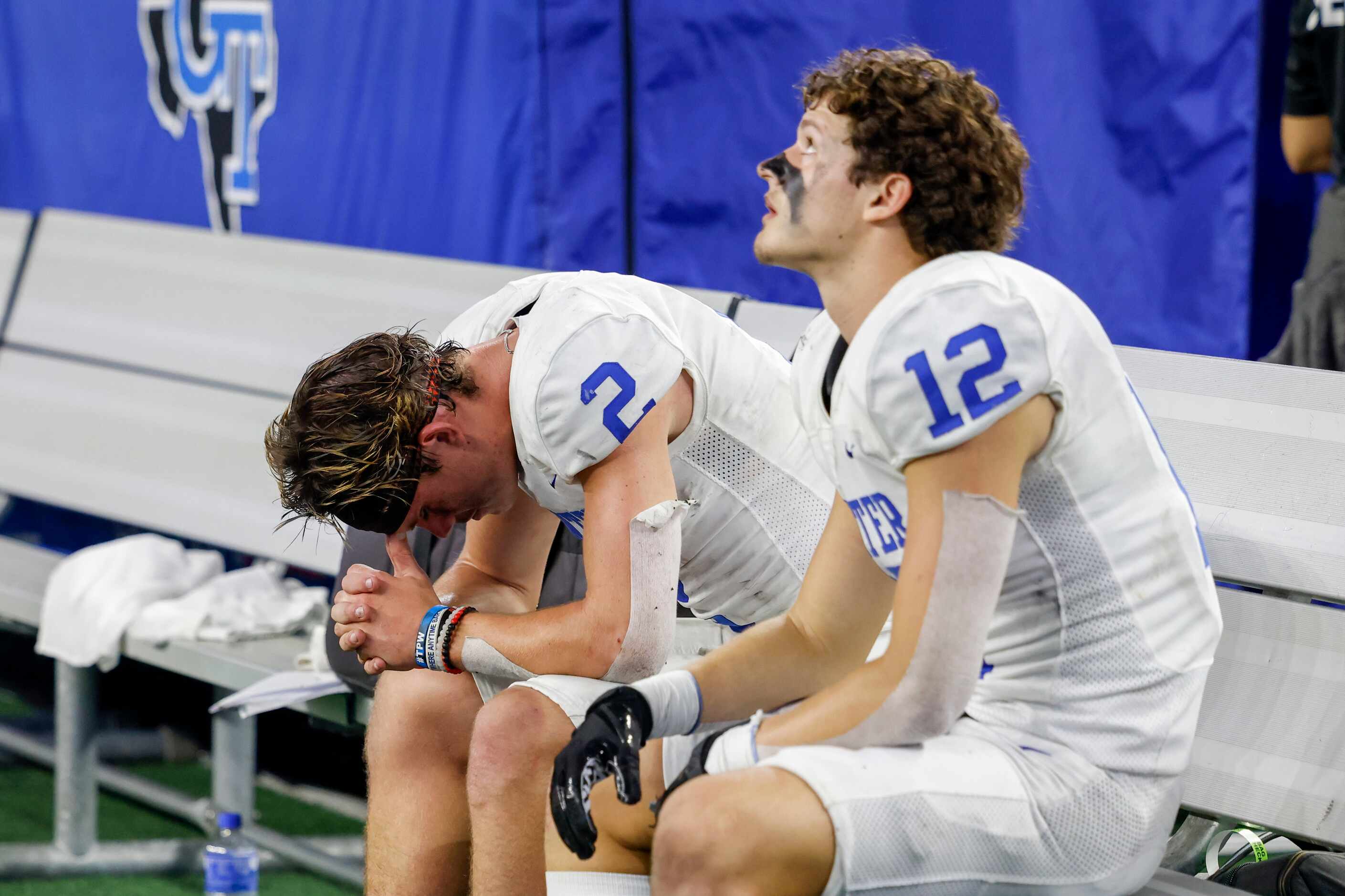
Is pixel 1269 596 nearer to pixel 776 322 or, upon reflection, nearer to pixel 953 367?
pixel 953 367

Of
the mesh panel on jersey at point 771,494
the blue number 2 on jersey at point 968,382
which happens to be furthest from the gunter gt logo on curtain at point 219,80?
the blue number 2 on jersey at point 968,382

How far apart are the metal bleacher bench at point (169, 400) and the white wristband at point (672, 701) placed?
1161 mm

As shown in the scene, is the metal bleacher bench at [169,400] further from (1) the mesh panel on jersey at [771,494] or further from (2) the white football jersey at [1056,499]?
(2) the white football jersey at [1056,499]

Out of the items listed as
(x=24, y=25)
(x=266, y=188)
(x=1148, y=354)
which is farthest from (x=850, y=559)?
(x=24, y=25)

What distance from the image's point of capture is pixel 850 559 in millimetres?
1773

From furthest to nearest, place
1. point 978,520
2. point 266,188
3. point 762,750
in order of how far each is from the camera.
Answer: point 266,188 → point 762,750 → point 978,520

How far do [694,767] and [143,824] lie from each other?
2.29m

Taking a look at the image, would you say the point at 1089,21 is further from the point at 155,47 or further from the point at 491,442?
the point at 155,47

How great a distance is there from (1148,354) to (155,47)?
361 centimetres

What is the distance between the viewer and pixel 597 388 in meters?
1.90

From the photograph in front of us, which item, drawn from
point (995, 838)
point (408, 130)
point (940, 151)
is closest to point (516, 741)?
point (995, 838)

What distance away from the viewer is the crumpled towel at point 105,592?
3.14 meters

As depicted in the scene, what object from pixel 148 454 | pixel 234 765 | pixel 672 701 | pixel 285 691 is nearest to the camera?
pixel 672 701

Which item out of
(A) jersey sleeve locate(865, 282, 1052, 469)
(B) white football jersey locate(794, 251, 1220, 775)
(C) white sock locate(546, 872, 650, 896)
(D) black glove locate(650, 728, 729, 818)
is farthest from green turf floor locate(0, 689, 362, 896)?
(A) jersey sleeve locate(865, 282, 1052, 469)
